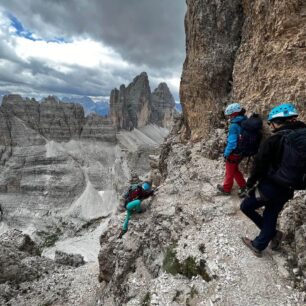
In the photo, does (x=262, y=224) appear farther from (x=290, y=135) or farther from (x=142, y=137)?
(x=142, y=137)

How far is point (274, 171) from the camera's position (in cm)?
618

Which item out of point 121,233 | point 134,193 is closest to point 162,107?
point 121,233

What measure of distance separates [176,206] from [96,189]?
71730 mm

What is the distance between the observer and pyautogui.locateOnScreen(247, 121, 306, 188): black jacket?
6047 millimetres

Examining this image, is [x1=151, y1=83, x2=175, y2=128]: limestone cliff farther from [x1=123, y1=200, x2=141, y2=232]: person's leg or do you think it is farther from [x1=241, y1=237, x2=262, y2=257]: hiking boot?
[x1=241, y1=237, x2=262, y2=257]: hiking boot

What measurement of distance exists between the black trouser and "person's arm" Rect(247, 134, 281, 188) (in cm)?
27

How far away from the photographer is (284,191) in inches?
246

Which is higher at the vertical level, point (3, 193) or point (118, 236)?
point (118, 236)

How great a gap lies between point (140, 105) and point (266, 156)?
160685 mm

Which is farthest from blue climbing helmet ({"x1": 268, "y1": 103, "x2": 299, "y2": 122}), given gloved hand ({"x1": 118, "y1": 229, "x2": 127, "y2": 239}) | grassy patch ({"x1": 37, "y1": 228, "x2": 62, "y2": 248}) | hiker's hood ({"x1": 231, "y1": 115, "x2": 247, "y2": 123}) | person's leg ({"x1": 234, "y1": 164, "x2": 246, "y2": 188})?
grassy patch ({"x1": 37, "y1": 228, "x2": 62, "y2": 248})

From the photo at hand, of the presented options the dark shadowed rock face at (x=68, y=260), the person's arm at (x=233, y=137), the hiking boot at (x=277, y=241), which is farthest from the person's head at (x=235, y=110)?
the dark shadowed rock face at (x=68, y=260)

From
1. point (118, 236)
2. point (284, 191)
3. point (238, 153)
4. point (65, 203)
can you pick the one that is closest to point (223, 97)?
point (238, 153)

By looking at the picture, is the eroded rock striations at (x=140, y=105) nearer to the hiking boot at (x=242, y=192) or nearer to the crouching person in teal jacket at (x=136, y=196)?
the crouching person in teal jacket at (x=136, y=196)

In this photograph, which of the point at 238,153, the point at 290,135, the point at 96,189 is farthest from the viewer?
the point at 96,189
